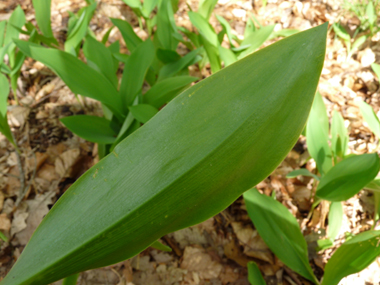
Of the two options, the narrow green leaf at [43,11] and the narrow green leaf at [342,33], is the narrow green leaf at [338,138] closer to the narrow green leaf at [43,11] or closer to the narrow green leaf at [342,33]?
the narrow green leaf at [342,33]

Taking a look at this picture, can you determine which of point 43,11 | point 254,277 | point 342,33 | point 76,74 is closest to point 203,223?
point 254,277

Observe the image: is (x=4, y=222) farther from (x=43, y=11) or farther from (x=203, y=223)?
(x=43, y=11)

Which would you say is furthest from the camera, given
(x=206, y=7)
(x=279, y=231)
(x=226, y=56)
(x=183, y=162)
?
(x=206, y=7)

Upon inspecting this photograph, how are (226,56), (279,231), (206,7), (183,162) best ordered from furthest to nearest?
(206,7) < (226,56) < (279,231) < (183,162)

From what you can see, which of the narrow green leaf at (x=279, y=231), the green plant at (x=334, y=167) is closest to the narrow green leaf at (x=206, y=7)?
the green plant at (x=334, y=167)

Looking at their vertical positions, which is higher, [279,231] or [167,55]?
[167,55]

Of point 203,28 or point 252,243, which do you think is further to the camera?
point 203,28

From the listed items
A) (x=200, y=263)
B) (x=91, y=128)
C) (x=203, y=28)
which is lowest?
(x=200, y=263)

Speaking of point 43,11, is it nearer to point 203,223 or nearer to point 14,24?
point 14,24
